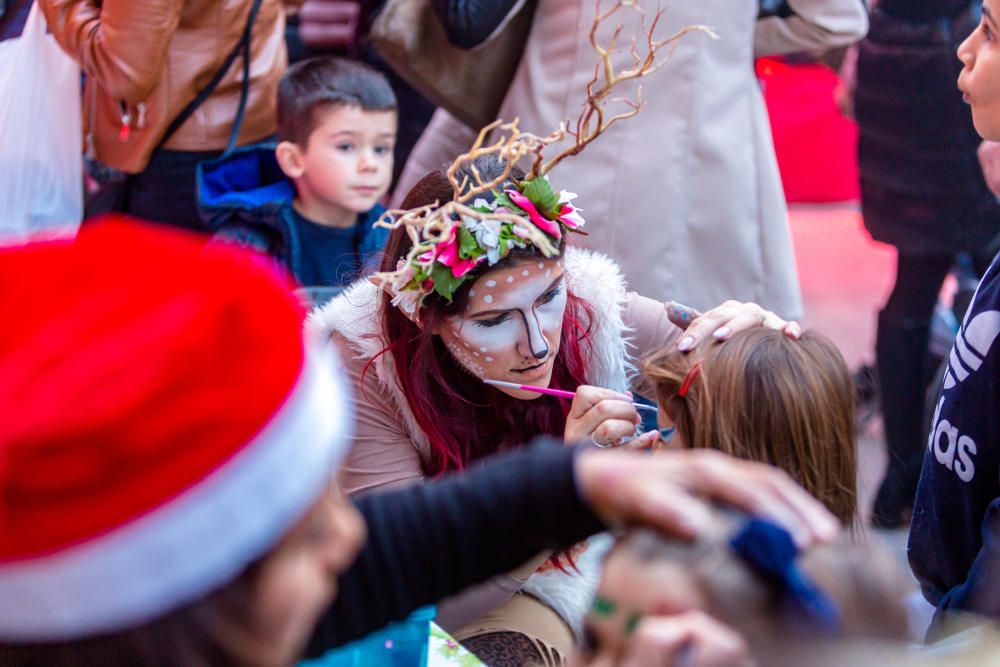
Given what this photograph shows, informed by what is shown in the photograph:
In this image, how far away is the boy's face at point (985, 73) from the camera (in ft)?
4.91

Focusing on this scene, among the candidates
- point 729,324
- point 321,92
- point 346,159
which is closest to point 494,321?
point 729,324

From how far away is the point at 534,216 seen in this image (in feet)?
Result: 5.90

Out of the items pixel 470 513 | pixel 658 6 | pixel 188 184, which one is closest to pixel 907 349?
pixel 658 6

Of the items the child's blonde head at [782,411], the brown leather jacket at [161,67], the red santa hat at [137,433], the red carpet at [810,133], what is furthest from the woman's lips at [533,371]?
the red carpet at [810,133]

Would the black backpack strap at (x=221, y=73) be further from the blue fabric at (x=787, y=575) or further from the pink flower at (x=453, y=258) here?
the blue fabric at (x=787, y=575)

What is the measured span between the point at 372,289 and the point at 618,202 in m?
0.73

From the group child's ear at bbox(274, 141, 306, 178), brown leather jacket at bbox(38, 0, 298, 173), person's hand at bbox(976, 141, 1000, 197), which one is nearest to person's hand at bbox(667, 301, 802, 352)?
person's hand at bbox(976, 141, 1000, 197)

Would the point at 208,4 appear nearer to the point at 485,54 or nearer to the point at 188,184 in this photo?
the point at 188,184

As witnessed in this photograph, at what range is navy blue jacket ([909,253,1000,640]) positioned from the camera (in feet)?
4.69

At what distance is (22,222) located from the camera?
260 cm

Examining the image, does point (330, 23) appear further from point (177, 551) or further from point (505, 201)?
point (177, 551)

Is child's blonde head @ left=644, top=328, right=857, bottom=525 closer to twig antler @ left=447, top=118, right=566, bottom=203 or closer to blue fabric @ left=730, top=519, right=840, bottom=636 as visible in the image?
twig antler @ left=447, top=118, right=566, bottom=203

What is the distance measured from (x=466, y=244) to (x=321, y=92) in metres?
1.04

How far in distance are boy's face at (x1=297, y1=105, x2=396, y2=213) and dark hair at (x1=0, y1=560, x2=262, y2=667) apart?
1901 mm
